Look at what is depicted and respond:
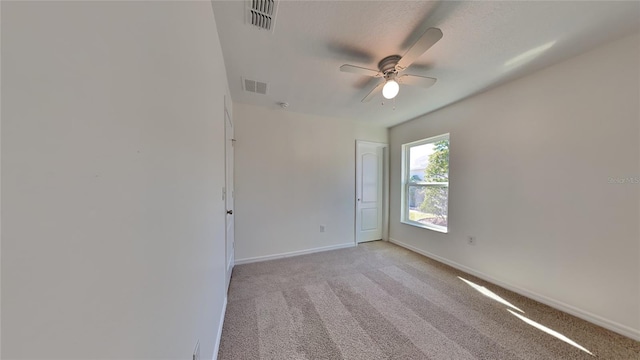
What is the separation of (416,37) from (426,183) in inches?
92.5

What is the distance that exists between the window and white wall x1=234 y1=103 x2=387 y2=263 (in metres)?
0.93

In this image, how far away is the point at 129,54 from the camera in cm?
48

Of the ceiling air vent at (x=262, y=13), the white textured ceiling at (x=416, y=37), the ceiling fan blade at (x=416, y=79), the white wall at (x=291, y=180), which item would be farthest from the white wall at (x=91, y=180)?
the white wall at (x=291, y=180)

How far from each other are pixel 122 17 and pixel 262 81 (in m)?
1.96

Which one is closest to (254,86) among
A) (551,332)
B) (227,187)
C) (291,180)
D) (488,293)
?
(227,187)

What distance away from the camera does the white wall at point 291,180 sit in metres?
2.97

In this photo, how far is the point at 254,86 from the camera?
236cm

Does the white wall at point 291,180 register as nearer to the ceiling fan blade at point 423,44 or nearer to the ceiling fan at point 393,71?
the ceiling fan at point 393,71

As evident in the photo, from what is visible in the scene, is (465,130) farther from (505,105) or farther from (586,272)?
(586,272)

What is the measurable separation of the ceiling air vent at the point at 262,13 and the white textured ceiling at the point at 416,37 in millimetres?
48

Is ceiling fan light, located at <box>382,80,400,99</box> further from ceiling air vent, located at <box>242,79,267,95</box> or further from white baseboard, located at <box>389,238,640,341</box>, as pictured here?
white baseboard, located at <box>389,238,640,341</box>

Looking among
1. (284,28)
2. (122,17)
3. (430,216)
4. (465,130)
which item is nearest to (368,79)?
(284,28)

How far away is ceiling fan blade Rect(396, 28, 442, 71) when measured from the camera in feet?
4.24

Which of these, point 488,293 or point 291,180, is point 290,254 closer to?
point 291,180
